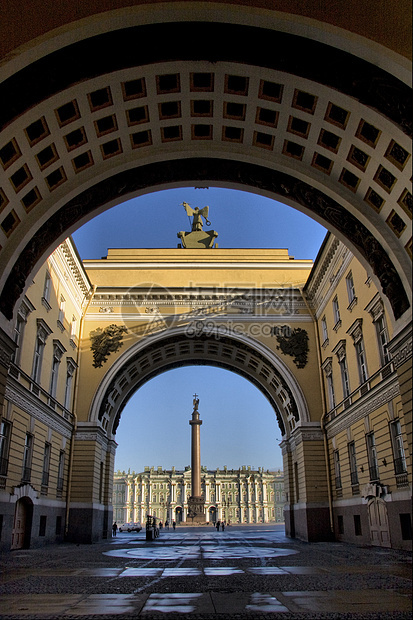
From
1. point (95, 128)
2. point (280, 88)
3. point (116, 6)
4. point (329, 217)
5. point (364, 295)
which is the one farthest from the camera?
point (364, 295)

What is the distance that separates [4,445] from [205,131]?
15.2 m

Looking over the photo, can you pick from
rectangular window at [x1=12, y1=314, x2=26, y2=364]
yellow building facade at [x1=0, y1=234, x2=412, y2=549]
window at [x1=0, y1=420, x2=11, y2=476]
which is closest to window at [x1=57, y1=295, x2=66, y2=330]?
yellow building facade at [x1=0, y1=234, x2=412, y2=549]

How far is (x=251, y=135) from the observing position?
15523 mm

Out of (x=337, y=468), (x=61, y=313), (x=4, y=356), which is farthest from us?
(x=61, y=313)

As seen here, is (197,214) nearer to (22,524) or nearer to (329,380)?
(329,380)

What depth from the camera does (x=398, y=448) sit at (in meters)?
20.4

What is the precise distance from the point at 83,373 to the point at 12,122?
22957 millimetres

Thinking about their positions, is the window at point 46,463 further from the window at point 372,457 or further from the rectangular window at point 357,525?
the window at point 372,457

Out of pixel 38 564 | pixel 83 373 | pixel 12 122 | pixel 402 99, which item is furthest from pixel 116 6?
pixel 83 373

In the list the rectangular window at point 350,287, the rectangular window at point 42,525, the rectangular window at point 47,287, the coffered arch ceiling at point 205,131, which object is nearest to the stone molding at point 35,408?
the rectangular window at point 42,525

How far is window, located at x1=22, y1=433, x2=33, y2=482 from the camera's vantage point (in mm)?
23688

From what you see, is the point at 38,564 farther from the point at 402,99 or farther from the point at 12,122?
the point at 402,99

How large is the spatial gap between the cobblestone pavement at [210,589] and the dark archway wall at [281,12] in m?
10.9

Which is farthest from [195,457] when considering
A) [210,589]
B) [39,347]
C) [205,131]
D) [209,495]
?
[209,495]
